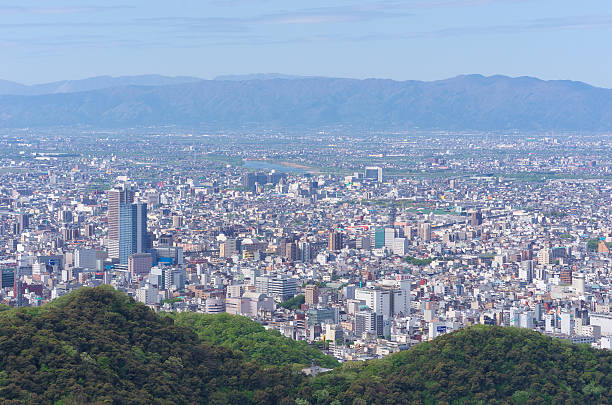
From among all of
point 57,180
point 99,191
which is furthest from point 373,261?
point 57,180

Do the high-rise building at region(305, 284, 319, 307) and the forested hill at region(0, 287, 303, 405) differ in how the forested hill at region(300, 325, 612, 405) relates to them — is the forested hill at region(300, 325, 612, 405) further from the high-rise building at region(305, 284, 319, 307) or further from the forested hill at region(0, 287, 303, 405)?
the high-rise building at region(305, 284, 319, 307)

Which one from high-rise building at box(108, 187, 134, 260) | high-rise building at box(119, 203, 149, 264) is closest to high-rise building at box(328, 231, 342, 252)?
high-rise building at box(119, 203, 149, 264)

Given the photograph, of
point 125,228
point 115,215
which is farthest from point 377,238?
point 115,215

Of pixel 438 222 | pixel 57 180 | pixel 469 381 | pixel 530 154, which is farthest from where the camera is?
pixel 530 154

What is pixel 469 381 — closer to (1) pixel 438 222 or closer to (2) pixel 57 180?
(1) pixel 438 222

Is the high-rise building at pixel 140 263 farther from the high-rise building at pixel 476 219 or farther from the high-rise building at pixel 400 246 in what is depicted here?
the high-rise building at pixel 476 219

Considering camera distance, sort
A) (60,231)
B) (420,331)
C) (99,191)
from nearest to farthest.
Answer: (420,331)
(60,231)
(99,191)
